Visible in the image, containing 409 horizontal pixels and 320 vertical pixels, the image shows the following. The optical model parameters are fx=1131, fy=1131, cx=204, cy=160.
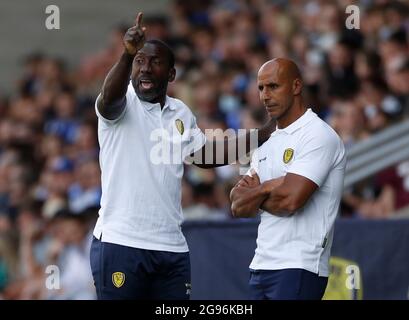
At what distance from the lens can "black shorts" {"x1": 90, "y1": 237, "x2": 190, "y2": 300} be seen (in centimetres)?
601

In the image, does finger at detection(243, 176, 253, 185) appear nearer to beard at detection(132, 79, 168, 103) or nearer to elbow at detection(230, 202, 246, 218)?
elbow at detection(230, 202, 246, 218)

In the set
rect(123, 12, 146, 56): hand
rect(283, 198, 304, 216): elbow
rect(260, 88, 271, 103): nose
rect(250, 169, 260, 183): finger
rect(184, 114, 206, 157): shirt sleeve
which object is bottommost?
rect(283, 198, 304, 216): elbow

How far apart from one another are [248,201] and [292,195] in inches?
10.5

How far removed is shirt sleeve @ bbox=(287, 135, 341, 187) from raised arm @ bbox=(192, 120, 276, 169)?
73 centimetres

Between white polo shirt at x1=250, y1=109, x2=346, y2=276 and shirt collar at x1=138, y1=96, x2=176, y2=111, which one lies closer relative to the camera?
white polo shirt at x1=250, y1=109, x2=346, y2=276

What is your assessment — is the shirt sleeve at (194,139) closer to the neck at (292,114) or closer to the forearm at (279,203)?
the neck at (292,114)

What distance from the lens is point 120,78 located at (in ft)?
19.1

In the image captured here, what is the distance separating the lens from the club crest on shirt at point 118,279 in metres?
6.02

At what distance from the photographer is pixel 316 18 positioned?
12125 mm

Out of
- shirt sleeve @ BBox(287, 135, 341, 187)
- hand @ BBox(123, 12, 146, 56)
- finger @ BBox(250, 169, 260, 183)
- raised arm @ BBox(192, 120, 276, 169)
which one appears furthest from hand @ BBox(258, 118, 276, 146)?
hand @ BBox(123, 12, 146, 56)

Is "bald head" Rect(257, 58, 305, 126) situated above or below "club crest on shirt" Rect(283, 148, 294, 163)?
above

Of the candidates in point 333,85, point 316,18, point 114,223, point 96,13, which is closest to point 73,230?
point 333,85

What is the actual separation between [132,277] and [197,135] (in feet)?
3.19

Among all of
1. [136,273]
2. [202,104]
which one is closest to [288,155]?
[136,273]
